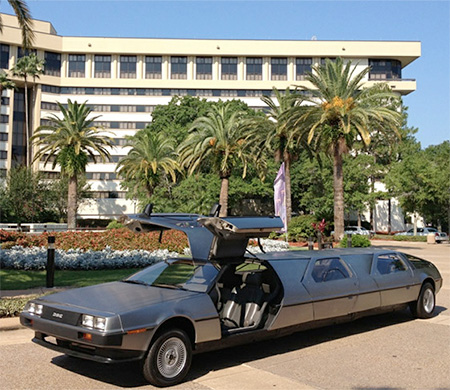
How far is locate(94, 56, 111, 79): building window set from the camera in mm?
73812

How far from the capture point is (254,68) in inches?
2933

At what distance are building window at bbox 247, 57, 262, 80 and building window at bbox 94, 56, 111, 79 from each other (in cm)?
2010

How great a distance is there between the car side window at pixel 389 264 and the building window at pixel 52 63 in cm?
7092

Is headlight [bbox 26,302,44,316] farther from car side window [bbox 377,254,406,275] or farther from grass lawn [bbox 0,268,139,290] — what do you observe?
grass lawn [bbox 0,268,139,290]

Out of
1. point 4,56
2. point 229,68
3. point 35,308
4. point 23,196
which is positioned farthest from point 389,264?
point 4,56

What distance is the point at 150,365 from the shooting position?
18.7ft

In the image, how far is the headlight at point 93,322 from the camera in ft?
18.3

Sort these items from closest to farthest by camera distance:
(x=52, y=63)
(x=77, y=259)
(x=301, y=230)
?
(x=77, y=259)
(x=301, y=230)
(x=52, y=63)

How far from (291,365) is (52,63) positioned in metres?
73.9

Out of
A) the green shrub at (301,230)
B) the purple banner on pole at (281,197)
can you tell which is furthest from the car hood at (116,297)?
the green shrub at (301,230)

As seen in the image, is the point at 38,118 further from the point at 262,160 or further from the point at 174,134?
the point at 262,160

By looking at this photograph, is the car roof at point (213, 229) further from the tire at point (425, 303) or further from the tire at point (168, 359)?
the tire at point (425, 303)

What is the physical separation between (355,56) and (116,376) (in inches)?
2935

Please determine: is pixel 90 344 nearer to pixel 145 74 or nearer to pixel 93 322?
pixel 93 322
